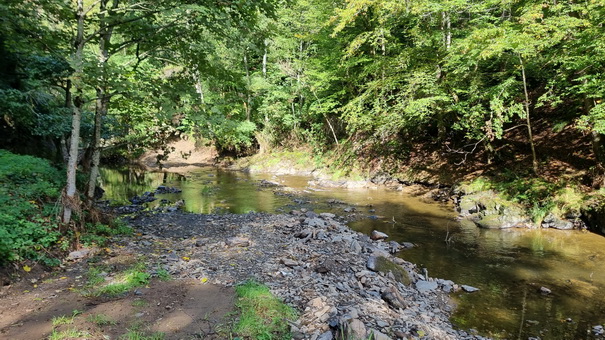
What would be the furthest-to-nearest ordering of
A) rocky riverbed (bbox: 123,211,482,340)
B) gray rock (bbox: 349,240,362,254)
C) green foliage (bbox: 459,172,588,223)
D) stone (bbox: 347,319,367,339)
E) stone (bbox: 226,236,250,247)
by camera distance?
green foliage (bbox: 459,172,588,223) → gray rock (bbox: 349,240,362,254) → stone (bbox: 226,236,250,247) → rocky riverbed (bbox: 123,211,482,340) → stone (bbox: 347,319,367,339)

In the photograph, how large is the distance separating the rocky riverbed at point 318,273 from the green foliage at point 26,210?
1566mm

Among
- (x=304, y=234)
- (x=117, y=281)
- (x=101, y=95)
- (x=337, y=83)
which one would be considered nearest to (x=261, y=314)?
(x=117, y=281)

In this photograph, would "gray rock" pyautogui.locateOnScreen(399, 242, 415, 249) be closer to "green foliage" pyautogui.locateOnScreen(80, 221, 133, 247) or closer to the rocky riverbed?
the rocky riverbed

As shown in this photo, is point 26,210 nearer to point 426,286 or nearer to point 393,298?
point 393,298

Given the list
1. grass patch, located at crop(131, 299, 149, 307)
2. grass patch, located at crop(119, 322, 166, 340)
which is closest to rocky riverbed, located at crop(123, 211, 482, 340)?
grass patch, located at crop(131, 299, 149, 307)

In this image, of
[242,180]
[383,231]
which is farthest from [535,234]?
[242,180]

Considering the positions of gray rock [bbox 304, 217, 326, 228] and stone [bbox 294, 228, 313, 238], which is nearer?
stone [bbox 294, 228, 313, 238]

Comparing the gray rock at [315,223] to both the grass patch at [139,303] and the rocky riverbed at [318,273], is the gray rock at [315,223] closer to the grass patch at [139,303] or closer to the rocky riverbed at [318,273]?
the rocky riverbed at [318,273]

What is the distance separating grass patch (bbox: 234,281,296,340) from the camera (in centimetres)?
395

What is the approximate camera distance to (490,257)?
876cm

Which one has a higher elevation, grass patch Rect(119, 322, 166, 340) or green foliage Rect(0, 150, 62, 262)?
green foliage Rect(0, 150, 62, 262)

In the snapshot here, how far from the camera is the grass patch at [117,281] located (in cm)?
476

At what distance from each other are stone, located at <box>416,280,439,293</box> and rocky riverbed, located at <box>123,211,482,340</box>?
2cm

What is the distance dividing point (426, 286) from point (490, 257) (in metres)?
3.00
